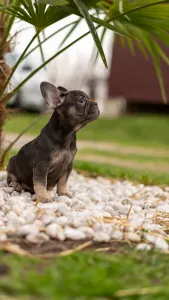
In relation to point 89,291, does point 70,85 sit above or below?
below

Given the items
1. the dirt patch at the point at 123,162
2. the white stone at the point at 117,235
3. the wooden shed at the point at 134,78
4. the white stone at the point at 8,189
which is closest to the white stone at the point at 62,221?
the white stone at the point at 117,235

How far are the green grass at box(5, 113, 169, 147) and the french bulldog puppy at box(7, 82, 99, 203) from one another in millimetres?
8960

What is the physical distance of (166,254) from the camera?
2314 millimetres

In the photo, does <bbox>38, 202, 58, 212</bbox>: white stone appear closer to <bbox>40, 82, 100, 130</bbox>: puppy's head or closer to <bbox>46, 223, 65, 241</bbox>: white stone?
<bbox>46, 223, 65, 241</bbox>: white stone

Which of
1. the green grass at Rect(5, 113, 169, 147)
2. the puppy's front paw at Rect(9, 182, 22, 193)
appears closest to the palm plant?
the puppy's front paw at Rect(9, 182, 22, 193)

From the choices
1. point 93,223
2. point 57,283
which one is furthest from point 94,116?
point 57,283

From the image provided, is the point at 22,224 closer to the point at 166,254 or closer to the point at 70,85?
the point at 166,254

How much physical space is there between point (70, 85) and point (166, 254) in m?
21.2

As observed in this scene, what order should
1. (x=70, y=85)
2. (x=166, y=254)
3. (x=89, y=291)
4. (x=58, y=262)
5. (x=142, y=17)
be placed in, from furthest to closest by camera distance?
1. (x=70, y=85)
2. (x=142, y=17)
3. (x=166, y=254)
4. (x=58, y=262)
5. (x=89, y=291)

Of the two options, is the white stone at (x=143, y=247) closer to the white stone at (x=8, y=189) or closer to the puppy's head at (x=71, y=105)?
the puppy's head at (x=71, y=105)

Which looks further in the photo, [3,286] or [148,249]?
[148,249]

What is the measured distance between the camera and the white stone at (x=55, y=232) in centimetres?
236

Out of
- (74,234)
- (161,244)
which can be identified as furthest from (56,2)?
(161,244)

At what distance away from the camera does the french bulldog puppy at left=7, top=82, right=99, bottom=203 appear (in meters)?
3.16
